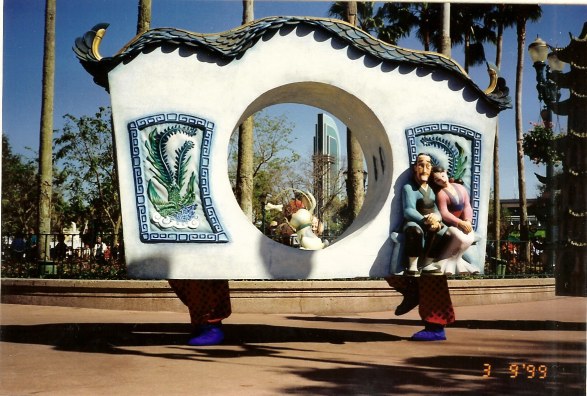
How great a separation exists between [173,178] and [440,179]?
8.63 feet

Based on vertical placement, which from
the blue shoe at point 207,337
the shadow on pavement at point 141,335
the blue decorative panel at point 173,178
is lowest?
the shadow on pavement at point 141,335

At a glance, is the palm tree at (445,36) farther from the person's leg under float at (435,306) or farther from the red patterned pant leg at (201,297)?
the red patterned pant leg at (201,297)

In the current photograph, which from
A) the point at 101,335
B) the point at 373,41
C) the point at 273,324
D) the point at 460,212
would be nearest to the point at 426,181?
the point at 460,212

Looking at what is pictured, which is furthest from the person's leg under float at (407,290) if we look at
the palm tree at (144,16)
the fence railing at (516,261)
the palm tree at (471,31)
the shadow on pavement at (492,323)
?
the palm tree at (471,31)

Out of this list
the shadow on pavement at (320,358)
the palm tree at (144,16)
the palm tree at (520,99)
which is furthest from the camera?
the palm tree at (144,16)

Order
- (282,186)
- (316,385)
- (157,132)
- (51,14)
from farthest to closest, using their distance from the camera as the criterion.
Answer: (282,186), (51,14), (157,132), (316,385)

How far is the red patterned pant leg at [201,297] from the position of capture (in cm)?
689

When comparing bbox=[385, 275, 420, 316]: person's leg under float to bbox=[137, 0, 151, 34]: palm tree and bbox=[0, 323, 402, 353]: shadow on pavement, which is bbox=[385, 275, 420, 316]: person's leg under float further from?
bbox=[137, 0, 151, 34]: palm tree

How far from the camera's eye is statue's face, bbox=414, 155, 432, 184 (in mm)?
6688

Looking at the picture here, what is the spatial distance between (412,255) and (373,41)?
217 cm

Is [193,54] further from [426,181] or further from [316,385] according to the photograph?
[316,385]

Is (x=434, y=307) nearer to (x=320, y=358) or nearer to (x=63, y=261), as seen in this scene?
(x=320, y=358)

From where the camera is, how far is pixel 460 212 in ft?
22.3

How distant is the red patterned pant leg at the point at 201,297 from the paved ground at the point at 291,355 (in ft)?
1.05
